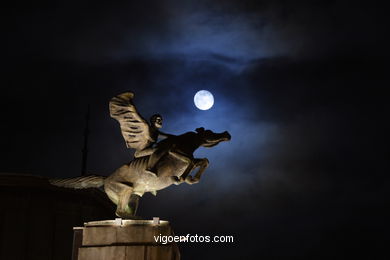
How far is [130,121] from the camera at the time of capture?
998cm

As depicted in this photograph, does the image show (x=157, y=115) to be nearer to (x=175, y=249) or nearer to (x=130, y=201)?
(x=130, y=201)

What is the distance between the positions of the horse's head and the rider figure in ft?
2.26

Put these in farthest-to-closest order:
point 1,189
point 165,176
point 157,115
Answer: point 1,189 < point 157,115 < point 165,176

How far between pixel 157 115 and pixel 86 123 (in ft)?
57.8

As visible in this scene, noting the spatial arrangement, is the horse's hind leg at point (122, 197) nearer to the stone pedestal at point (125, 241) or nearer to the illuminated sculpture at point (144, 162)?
the illuminated sculpture at point (144, 162)

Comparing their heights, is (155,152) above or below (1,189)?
below

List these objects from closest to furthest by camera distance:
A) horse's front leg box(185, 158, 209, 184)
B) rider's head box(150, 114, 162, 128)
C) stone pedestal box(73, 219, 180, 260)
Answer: stone pedestal box(73, 219, 180, 260), horse's front leg box(185, 158, 209, 184), rider's head box(150, 114, 162, 128)

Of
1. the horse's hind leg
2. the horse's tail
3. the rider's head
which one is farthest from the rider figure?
the horse's tail

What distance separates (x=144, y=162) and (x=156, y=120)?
0.99 meters

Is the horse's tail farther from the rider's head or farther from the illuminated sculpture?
the rider's head

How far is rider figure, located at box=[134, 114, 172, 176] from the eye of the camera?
9.44 m

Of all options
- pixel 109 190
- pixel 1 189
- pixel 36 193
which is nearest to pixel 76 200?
pixel 36 193

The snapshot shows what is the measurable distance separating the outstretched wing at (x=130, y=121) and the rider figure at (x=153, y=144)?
97 millimetres

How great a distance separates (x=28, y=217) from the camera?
898 inches
